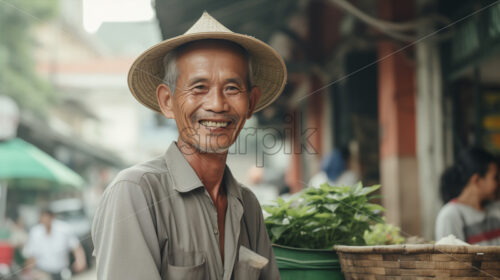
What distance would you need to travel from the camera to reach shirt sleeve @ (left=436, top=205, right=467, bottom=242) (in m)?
3.44

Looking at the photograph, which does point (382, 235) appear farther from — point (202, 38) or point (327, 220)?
point (202, 38)

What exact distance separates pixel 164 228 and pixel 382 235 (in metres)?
1.20

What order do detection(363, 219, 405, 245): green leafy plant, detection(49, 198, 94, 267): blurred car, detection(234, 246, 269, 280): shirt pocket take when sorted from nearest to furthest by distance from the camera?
detection(234, 246, 269, 280): shirt pocket
detection(363, 219, 405, 245): green leafy plant
detection(49, 198, 94, 267): blurred car

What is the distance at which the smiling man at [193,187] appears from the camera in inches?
56.7

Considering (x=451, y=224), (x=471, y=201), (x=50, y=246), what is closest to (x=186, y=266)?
(x=451, y=224)

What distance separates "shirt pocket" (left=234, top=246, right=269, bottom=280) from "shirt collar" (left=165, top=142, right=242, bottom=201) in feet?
0.81

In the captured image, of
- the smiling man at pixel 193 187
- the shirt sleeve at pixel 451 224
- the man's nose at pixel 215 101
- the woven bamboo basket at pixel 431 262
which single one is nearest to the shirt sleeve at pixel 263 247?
the smiling man at pixel 193 187

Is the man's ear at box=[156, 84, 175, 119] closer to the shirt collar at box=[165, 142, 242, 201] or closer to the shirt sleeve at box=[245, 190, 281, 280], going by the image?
the shirt collar at box=[165, 142, 242, 201]

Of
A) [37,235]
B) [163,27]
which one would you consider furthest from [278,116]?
[163,27]

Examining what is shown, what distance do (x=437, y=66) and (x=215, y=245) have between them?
4317mm

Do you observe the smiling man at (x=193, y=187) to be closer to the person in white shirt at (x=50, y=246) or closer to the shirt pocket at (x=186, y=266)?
the shirt pocket at (x=186, y=266)

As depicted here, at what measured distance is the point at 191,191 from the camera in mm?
1646

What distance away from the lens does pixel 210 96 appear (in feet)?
5.45

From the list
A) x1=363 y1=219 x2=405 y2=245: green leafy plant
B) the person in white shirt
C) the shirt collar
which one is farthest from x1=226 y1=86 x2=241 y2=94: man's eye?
the person in white shirt
